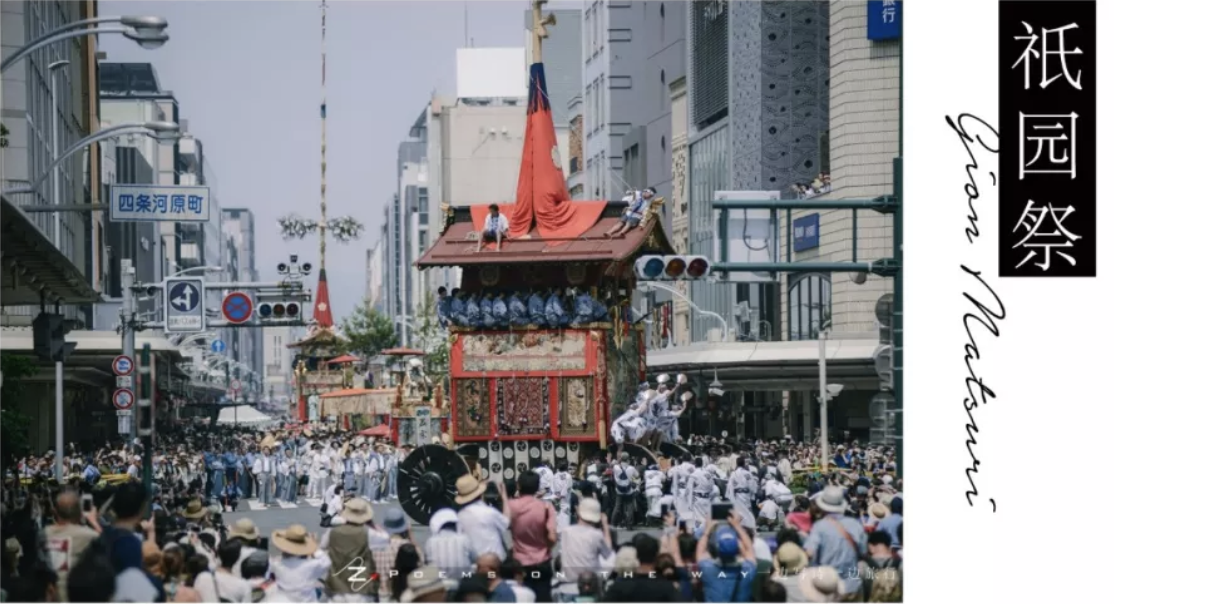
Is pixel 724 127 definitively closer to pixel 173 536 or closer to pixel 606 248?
pixel 606 248

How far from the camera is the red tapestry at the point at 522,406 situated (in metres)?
33.6

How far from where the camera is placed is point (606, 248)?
32.2 m

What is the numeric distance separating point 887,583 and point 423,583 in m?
5.10

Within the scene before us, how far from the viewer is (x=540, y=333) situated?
33531 mm

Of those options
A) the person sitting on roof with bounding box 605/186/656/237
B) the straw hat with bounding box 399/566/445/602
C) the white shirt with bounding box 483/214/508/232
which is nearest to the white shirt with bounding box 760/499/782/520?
the person sitting on roof with bounding box 605/186/656/237

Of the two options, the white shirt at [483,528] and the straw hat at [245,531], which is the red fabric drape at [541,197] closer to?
the straw hat at [245,531]

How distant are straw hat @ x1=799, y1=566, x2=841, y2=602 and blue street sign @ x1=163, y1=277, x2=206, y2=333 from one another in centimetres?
1813

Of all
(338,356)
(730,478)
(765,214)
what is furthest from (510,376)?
(338,356)

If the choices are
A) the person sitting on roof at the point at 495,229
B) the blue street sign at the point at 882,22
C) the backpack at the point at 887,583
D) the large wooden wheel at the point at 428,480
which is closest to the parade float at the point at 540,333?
the person sitting on roof at the point at 495,229

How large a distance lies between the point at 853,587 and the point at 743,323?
4680 centimetres

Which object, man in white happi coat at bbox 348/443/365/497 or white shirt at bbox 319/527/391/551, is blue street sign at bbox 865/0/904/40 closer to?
man in white happi coat at bbox 348/443/365/497

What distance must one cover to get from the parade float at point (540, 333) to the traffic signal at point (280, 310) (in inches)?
174

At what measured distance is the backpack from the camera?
64.3 feet

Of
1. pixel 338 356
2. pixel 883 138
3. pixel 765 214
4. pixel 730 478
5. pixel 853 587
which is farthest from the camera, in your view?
pixel 338 356
